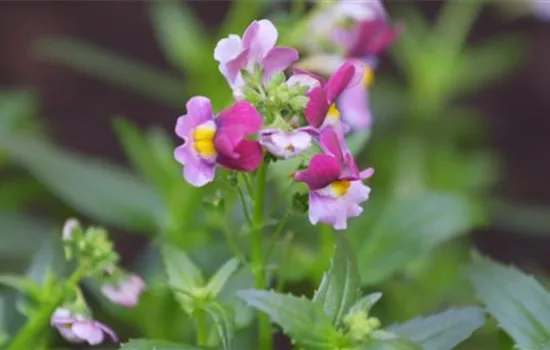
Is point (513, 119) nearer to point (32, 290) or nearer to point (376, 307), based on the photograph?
point (376, 307)

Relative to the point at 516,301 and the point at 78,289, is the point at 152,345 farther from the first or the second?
the point at 516,301

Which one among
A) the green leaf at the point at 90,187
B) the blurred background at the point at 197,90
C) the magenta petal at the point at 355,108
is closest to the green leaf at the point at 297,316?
the magenta petal at the point at 355,108

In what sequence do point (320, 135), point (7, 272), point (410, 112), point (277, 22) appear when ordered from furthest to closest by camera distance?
point (410, 112), point (7, 272), point (277, 22), point (320, 135)

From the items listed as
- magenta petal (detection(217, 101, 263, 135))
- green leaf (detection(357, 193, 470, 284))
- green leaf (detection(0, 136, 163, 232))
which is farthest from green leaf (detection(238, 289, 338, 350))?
green leaf (detection(0, 136, 163, 232))

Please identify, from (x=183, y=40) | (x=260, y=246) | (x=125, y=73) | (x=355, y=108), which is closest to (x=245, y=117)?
(x=260, y=246)

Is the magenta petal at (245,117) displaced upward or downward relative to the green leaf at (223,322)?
upward

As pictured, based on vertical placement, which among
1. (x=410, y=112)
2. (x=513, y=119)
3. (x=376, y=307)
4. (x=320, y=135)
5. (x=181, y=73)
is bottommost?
(x=320, y=135)

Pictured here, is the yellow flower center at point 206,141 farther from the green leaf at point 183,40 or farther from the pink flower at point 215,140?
the green leaf at point 183,40

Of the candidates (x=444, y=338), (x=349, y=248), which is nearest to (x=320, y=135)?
(x=349, y=248)
